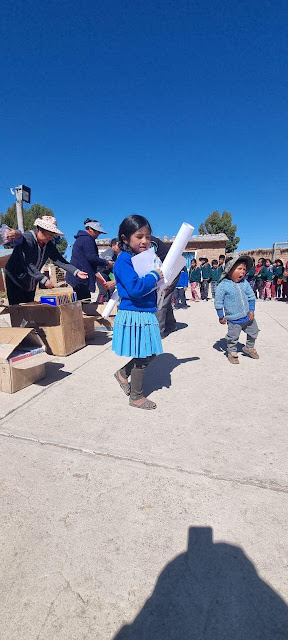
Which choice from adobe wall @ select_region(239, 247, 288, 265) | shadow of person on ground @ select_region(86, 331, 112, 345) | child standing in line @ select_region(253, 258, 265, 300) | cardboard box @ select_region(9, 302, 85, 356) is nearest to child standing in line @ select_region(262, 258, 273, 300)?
child standing in line @ select_region(253, 258, 265, 300)

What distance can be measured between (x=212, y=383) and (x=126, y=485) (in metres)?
1.75

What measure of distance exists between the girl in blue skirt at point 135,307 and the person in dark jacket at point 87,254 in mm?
2347

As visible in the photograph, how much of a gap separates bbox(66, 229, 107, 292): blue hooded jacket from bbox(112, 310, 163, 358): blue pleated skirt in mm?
2425

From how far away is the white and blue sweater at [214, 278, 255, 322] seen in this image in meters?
3.93

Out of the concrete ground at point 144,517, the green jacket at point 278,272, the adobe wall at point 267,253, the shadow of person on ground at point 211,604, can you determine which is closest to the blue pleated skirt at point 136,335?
the concrete ground at point 144,517

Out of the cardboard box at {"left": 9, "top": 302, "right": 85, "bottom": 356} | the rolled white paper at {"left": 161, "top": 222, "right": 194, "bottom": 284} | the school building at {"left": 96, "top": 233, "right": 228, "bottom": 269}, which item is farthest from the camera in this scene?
the school building at {"left": 96, "top": 233, "right": 228, "bottom": 269}

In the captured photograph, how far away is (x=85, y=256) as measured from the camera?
4.79 metres

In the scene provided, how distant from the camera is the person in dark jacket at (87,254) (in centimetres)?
476

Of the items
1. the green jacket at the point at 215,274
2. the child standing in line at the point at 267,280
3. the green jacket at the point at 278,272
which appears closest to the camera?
the green jacket at the point at 278,272

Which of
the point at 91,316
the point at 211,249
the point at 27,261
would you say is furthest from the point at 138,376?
the point at 211,249

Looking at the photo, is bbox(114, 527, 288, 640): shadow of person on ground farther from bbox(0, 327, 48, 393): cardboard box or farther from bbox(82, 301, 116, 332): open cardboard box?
bbox(82, 301, 116, 332): open cardboard box

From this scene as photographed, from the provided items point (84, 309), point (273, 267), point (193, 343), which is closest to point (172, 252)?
point (193, 343)

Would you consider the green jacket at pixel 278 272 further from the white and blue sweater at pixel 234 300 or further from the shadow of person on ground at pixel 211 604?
the shadow of person on ground at pixel 211 604

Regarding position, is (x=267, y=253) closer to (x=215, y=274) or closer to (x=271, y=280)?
(x=271, y=280)
